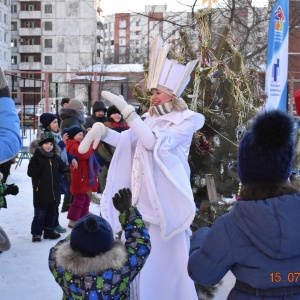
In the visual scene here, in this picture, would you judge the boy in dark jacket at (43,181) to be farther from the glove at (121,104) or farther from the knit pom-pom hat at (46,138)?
the glove at (121,104)

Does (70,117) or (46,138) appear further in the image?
(70,117)

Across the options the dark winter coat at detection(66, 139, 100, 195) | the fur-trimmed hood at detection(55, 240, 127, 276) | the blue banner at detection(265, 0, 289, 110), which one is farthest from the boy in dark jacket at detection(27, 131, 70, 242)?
the blue banner at detection(265, 0, 289, 110)

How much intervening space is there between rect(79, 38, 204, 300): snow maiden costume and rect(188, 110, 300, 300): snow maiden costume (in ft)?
3.97

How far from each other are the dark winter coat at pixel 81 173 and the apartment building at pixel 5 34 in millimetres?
53924

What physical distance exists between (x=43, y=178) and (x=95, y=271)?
3.74 metres

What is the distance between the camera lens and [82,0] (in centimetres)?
6619

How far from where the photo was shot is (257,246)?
2.09 metres

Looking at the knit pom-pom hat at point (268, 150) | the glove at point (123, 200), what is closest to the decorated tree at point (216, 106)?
the glove at point (123, 200)

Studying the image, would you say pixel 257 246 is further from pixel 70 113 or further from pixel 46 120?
pixel 70 113

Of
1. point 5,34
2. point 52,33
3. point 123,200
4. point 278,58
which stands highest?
point 52,33

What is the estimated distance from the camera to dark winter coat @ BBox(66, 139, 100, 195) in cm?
667

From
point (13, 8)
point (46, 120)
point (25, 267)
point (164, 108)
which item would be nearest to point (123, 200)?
point (164, 108)

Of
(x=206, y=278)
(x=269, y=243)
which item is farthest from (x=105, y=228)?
(x=269, y=243)

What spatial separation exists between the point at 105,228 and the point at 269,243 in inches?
32.1
